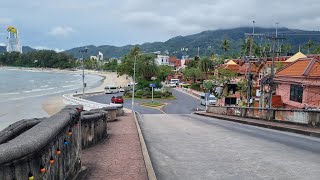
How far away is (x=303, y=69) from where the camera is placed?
3403cm

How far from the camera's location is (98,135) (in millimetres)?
14930

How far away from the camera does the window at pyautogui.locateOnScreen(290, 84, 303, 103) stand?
3225 centimetres

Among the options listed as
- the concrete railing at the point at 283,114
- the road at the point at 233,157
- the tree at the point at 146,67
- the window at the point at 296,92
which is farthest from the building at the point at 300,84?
the tree at the point at 146,67

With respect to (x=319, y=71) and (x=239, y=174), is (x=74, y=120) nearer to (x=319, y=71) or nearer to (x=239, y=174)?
(x=239, y=174)

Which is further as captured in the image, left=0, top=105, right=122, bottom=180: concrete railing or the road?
the road

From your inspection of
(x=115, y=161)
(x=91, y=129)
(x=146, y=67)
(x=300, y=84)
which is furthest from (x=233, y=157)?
(x=146, y=67)

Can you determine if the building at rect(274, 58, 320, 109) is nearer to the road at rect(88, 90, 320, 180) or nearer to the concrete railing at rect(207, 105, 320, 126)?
the concrete railing at rect(207, 105, 320, 126)

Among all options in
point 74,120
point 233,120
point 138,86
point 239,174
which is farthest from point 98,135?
point 138,86

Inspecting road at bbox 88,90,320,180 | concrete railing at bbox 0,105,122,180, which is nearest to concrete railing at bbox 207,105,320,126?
road at bbox 88,90,320,180

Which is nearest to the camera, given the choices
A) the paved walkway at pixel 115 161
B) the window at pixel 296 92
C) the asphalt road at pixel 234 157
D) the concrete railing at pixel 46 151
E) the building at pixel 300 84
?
the concrete railing at pixel 46 151

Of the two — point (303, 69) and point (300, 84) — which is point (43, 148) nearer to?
point (300, 84)

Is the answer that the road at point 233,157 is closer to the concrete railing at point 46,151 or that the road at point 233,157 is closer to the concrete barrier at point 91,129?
the concrete barrier at point 91,129

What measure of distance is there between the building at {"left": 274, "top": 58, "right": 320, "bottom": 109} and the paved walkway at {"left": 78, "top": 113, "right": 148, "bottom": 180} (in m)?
19.7

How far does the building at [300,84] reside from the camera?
3081 centimetres
